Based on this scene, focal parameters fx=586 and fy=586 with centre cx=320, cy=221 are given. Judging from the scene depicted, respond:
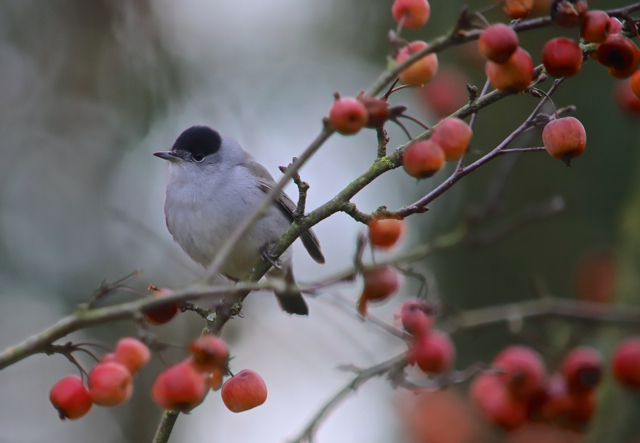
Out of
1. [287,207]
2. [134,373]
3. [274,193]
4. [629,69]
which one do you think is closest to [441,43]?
[274,193]

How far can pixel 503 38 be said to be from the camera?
185cm

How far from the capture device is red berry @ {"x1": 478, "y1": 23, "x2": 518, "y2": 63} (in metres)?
1.85

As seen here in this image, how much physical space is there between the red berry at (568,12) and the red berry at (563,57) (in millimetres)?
80

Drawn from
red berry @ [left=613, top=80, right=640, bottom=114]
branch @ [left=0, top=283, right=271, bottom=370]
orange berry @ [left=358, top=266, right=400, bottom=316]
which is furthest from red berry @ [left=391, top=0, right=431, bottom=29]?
red berry @ [left=613, top=80, right=640, bottom=114]

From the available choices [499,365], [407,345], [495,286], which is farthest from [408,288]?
[407,345]

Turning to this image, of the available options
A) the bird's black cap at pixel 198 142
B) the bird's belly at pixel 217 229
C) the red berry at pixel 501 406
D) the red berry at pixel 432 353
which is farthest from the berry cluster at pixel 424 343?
the bird's black cap at pixel 198 142

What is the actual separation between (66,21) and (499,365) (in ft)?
26.7

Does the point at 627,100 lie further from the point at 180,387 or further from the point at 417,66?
the point at 180,387

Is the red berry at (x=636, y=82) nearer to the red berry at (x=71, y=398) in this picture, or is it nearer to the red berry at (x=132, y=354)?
the red berry at (x=132, y=354)

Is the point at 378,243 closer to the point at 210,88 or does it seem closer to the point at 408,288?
the point at 210,88

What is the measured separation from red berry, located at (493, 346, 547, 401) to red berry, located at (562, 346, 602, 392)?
5.3 inches

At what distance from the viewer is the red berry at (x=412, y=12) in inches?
87.4

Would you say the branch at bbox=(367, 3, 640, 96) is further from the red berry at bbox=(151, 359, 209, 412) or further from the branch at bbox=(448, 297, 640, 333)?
the branch at bbox=(448, 297, 640, 333)

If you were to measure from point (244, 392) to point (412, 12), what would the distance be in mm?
1611
